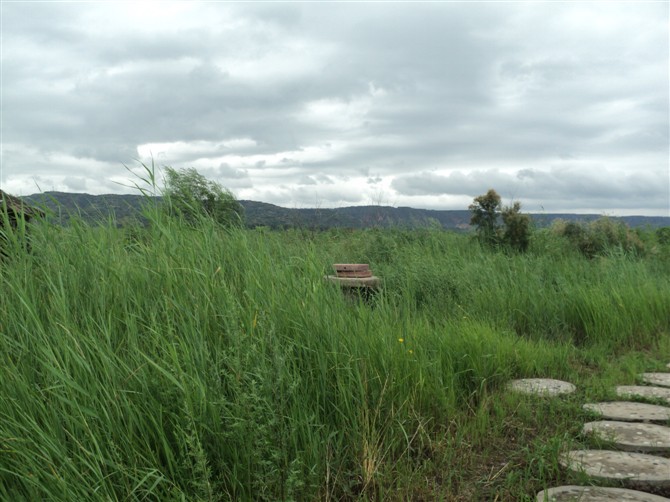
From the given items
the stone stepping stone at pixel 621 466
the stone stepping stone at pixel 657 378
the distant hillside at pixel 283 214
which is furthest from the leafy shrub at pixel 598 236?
the stone stepping stone at pixel 621 466

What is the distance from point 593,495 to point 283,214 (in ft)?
18.2

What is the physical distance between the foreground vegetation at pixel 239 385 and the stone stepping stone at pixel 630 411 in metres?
0.15

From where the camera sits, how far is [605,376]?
16.1 ft

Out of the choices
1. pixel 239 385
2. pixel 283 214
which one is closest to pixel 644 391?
pixel 239 385

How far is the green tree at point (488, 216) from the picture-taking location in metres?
11.1

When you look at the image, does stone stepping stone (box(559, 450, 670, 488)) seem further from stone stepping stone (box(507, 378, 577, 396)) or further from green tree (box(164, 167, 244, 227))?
green tree (box(164, 167, 244, 227))

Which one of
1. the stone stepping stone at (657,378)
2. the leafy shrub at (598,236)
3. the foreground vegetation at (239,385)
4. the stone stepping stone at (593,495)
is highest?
the leafy shrub at (598,236)

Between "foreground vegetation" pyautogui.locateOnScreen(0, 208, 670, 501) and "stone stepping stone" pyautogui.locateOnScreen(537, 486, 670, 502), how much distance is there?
13 cm

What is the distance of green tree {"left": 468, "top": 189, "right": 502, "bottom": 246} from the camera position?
11.1m

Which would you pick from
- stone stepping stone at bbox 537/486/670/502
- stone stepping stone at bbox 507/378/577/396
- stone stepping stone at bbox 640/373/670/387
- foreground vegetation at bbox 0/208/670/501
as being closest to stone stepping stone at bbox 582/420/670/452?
foreground vegetation at bbox 0/208/670/501

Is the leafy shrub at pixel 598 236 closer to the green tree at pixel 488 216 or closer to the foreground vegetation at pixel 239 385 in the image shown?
the green tree at pixel 488 216

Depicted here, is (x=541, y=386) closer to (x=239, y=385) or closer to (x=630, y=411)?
(x=630, y=411)

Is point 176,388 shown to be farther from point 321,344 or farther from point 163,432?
point 321,344

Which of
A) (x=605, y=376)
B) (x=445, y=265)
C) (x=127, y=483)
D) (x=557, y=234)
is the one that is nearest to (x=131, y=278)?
(x=127, y=483)
